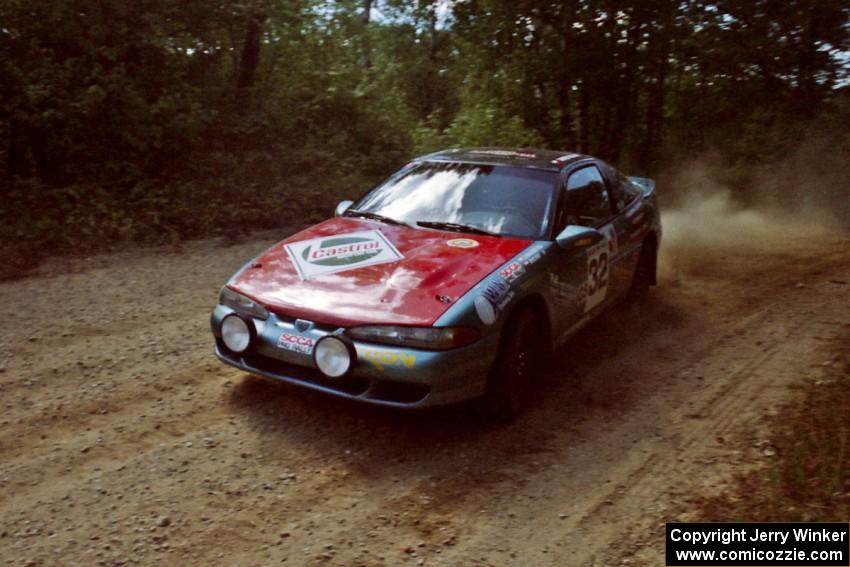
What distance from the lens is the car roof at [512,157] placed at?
20.4 ft

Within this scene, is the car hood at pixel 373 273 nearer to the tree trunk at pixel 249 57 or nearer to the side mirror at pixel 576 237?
the side mirror at pixel 576 237

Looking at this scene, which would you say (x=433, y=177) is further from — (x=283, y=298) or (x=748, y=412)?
(x=748, y=412)

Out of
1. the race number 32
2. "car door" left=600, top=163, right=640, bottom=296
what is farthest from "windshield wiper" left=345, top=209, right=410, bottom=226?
"car door" left=600, top=163, right=640, bottom=296

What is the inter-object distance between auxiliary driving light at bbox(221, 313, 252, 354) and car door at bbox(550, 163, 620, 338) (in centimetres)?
197

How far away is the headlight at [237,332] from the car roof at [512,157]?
2.41m

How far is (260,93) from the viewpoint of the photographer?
13.2 metres

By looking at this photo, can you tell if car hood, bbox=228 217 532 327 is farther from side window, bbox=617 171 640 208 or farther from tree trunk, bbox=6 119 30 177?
tree trunk, bbox=6 119 30 177

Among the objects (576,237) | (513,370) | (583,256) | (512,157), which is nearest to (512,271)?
(513,370)

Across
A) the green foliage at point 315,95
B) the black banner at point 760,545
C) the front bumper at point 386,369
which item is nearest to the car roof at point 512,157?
the front bumper at point 386,369

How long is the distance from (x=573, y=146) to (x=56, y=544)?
1278 cm

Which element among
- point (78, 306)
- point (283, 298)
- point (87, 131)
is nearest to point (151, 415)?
point (283, 298)

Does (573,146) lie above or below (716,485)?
above

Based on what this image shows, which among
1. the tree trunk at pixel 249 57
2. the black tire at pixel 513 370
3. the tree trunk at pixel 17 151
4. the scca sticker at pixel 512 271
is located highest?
the tree trunk at pixel 249 57

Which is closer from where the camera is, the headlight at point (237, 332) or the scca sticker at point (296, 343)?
the scca sticker at point (296, 343)
